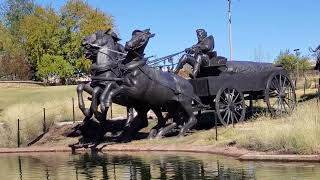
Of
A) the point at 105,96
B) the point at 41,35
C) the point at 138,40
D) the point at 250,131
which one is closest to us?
the point at 250,131

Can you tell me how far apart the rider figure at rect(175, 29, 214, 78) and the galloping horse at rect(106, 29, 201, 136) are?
1281 mm

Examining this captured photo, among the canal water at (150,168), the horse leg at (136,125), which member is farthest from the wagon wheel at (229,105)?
the canal water at (150,168)

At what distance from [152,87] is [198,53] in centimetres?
335

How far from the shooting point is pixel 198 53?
2236 cm

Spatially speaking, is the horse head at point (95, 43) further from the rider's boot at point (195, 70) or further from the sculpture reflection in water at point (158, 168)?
the sculpture reflection in water at point (158, 168)

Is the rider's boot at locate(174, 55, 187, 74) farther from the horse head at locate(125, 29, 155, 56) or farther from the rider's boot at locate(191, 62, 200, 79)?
the horse head at locate(125, 29, 155, 56)

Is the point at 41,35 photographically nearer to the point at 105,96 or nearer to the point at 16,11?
the point at 16,11

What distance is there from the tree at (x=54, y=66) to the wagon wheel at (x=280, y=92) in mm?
43734

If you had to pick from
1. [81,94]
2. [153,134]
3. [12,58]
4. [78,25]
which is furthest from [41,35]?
[81,94]

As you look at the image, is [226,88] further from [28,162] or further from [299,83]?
[299,83]

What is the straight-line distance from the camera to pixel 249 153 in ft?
50.8

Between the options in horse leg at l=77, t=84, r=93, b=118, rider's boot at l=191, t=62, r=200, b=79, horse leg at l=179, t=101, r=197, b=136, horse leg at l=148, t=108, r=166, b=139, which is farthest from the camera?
rider's boot at l=191, t=62, r=200, b=79

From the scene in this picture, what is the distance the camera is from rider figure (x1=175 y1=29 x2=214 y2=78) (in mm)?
22266

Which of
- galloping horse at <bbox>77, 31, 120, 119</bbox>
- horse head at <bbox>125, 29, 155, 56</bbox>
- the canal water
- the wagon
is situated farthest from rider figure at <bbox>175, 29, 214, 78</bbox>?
the canal water
